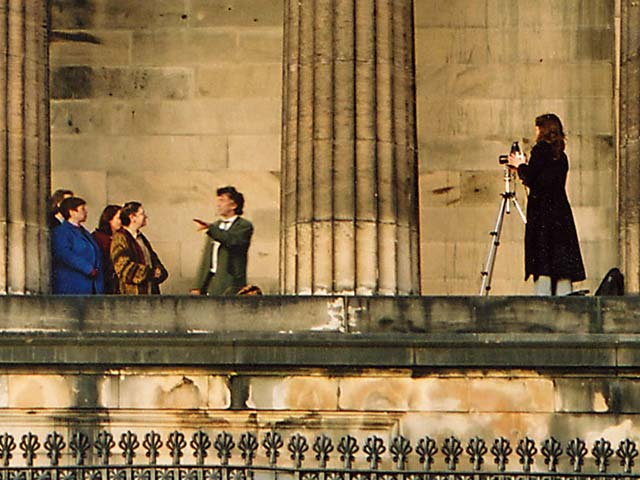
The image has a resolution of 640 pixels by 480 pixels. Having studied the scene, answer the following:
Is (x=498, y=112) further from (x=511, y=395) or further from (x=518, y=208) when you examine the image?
(x=511, y=395)

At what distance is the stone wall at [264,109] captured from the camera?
45156 mm

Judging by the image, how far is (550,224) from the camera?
40.2m

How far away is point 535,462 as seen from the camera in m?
37.4

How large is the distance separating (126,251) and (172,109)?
3.40 m

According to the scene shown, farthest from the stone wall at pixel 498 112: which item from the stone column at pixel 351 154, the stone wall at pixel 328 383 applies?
the stone wall at pixel 328 383

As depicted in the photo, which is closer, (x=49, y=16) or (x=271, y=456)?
(x=271, y=456)

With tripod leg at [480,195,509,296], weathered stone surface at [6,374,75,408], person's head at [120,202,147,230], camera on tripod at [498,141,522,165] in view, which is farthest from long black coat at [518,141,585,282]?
weathered stone surface at [6,374,75,408]

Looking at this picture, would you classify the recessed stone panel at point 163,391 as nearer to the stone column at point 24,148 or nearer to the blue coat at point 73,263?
the stone column at point 24,148

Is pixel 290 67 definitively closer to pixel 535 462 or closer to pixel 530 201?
pixel 530 201

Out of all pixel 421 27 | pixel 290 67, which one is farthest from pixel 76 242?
pixel 421 27

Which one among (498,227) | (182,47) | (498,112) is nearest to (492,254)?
(498,227)

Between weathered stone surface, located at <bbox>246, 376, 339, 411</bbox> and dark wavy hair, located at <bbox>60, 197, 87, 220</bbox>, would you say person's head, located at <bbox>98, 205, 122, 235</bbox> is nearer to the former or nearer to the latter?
dark wavy hair, located at <bbox>60, 197, 87, 220</bbox>

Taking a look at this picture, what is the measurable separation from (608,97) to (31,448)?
13.7 meters

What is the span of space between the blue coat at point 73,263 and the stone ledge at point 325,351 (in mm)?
2489
